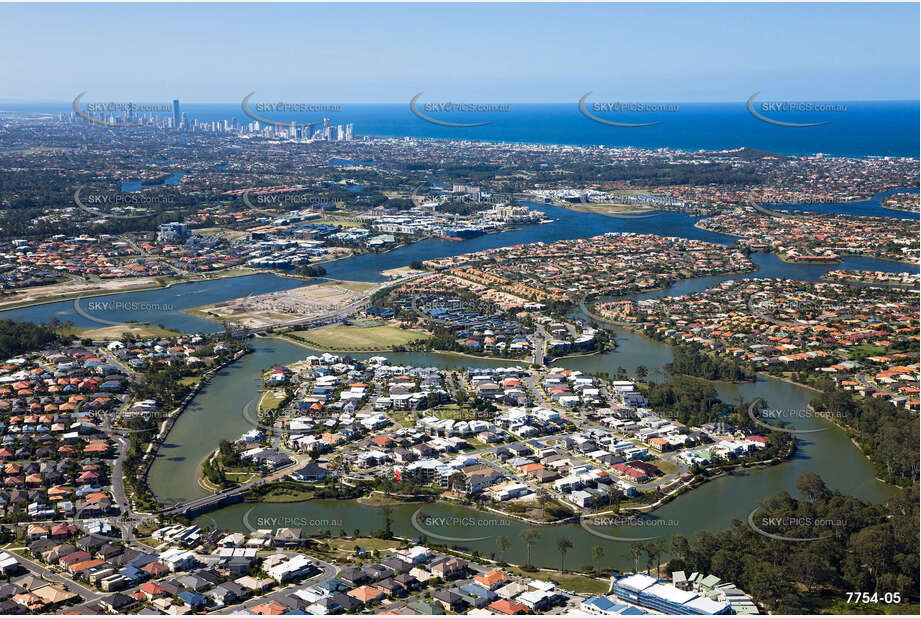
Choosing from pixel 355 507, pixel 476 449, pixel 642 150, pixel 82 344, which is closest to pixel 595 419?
pixel 476 449

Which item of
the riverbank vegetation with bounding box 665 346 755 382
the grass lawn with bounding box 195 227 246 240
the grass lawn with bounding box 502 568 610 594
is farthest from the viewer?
the grass lawn with bounding box 195 227 246 240

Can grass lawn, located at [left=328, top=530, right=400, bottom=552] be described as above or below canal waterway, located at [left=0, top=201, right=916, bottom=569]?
below

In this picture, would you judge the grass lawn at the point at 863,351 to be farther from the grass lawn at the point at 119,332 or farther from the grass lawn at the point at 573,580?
the grass lawn at the point at 119,332

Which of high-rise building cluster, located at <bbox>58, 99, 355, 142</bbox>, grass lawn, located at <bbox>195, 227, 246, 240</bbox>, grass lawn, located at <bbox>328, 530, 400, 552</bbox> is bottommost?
grass lawn, located at <bbox>328, 530, 400, 552</bbox>

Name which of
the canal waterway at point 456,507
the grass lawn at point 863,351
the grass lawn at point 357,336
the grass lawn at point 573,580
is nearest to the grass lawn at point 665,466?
the canal waterway at point 456,507

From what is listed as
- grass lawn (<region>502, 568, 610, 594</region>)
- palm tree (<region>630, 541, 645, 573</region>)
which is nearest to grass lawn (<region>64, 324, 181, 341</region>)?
grass lawn (<region>502, 568, 610, 594</region>)

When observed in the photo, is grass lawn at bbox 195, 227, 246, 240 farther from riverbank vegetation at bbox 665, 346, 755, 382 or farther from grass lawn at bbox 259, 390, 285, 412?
riverbank vegetation at bbox 665, 346, 755, 382

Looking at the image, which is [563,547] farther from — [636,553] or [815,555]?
[815,555]

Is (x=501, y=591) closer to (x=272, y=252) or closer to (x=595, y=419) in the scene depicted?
(x=595, y=419)
